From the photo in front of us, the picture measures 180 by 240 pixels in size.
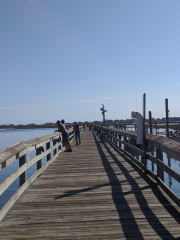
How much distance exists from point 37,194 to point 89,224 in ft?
6.59

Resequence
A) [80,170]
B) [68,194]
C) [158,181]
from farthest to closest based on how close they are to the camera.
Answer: [80,170] < [158,181] < [68,194]

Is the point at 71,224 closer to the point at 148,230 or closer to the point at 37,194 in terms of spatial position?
the point at 148,230

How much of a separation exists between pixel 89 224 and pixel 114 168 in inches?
184

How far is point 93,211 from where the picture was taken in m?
4.61

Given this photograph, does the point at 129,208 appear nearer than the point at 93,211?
No

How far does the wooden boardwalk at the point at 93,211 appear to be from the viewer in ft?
12.3

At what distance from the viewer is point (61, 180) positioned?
7.14m

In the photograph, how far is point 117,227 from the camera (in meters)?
3.92

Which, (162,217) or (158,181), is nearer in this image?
(162,217)

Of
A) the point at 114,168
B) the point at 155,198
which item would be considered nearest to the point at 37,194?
the point at 155,198

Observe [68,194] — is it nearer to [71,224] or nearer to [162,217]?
[71,224]

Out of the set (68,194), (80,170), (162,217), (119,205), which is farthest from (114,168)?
(162,217)

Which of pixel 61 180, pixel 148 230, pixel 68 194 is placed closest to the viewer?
pixel 148 230

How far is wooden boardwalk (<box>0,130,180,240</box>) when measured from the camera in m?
3.76
